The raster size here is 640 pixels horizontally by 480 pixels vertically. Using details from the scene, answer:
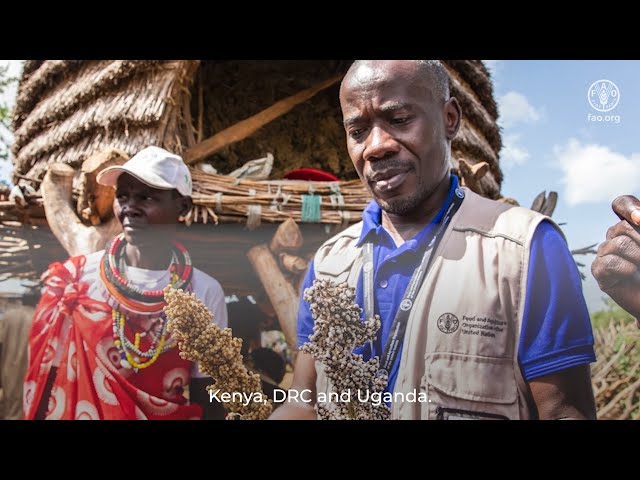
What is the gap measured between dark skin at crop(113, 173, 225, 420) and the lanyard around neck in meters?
1.03

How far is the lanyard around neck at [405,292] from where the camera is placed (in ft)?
9.37

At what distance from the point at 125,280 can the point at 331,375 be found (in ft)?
3.75

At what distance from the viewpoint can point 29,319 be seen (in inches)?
126

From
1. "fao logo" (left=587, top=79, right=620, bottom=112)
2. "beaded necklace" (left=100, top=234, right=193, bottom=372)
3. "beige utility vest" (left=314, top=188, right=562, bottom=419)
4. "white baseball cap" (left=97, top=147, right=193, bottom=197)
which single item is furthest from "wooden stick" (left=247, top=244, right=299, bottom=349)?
"fao logo" (left=587, top=79, right=620, bottom=112)

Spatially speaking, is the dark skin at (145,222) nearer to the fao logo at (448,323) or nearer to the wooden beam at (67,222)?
the wooden beam at (67,222)

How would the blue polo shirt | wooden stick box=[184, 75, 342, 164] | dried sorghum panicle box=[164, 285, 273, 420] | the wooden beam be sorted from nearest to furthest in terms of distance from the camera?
1. the blue polo shirt
2. dried sorghum panicle box=[164, 285, 273, 420]
3. the wooden beam
4. wooden stick box=[184, 75, 342, 164]

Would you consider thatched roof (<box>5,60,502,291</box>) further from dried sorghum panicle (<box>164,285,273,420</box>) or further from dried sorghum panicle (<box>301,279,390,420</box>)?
dried sorghum panicle (<box>301,279,390,420</box>)

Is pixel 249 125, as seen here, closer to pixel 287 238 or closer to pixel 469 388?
pixel 287 238

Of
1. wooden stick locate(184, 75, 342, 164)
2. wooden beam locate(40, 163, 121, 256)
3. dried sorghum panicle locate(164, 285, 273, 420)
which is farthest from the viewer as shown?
wooden stick locate(184, 75, 342, 164)

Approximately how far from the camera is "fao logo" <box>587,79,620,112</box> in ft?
10.4
